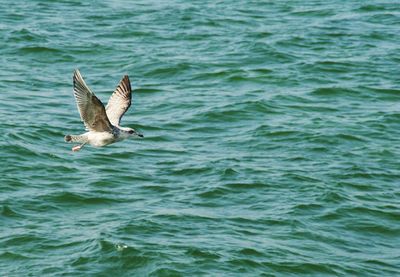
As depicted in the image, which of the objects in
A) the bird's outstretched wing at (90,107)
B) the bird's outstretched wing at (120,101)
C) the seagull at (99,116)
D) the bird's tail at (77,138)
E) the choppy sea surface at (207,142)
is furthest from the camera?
the choppy sea surface at (207,142)

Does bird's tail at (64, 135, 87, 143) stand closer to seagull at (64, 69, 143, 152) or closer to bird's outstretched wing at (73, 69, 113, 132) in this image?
seagull at (64, 69, 143, 152)

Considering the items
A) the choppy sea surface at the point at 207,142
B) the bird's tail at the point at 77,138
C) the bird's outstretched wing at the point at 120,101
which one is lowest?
the choppy sea surface at the point at 207,142

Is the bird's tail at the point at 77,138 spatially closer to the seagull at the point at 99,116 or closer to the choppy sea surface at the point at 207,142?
the seagull at the point at 99,116

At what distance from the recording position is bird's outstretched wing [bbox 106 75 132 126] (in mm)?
16859

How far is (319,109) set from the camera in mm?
25172

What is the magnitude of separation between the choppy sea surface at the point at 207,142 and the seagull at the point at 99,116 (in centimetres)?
247

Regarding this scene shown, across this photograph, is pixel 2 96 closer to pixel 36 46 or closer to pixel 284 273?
pixel 36 46

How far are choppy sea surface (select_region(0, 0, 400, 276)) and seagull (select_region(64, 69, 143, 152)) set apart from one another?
8.09ft

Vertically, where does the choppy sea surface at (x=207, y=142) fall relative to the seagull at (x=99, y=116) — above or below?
below

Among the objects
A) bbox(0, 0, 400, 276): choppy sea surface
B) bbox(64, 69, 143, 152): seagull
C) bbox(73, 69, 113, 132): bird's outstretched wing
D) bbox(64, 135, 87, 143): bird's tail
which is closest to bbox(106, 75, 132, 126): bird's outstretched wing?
bbox(64, 69, 143, 152): seagull

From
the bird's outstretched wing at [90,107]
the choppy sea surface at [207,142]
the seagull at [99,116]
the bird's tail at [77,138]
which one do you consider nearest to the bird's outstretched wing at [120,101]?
the seagull at [99,116]

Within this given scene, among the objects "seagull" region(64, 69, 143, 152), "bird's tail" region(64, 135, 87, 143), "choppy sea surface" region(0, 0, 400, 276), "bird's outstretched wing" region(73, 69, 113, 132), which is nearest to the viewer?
"bird's outstretched wing" region(73, 69, 113, 132)

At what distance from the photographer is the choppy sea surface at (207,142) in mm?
18156

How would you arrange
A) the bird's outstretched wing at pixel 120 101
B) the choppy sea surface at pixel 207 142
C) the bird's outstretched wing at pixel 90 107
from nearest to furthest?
the bird's outstretched wing at pixel 90 107, the bird's outstretched wing at pixel 120 101, the choppy sea surface at pixel 207 142
